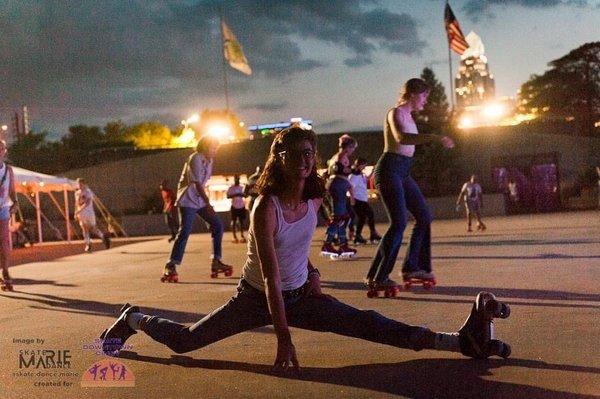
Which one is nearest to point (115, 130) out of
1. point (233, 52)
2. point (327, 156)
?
point (233, 52)

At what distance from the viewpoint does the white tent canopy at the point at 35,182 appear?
23077mm

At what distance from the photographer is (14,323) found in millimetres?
6434

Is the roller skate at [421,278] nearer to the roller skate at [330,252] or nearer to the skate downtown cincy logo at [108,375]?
the skate downtown cincy logo at [108,375]

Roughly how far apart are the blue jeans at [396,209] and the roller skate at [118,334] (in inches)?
107

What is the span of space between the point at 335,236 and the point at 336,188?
1619 millimetres

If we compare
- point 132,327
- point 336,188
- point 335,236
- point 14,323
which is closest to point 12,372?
point 132,327

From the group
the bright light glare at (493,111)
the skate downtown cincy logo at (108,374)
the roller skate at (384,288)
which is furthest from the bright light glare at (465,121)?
the skate downtown cincy logo at (108,374)

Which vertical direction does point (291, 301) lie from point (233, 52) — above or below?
below

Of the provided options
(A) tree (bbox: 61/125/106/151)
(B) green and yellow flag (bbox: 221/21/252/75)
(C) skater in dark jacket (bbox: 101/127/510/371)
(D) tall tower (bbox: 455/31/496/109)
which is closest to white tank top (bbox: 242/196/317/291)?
(C) skater in dark jacket (bbox: 101/127/510/371)

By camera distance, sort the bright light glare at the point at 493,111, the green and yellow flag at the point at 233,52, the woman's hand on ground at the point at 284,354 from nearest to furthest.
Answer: the woman's hand on ground at the point at 284,354, the green and yellow flag at the point at 233,52, the bright light glare at the point at 493,111

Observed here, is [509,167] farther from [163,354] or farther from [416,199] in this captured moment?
[163,354]

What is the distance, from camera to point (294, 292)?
13.8 feet

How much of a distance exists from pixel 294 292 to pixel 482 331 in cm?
102

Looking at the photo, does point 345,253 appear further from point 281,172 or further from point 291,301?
point 281,172
